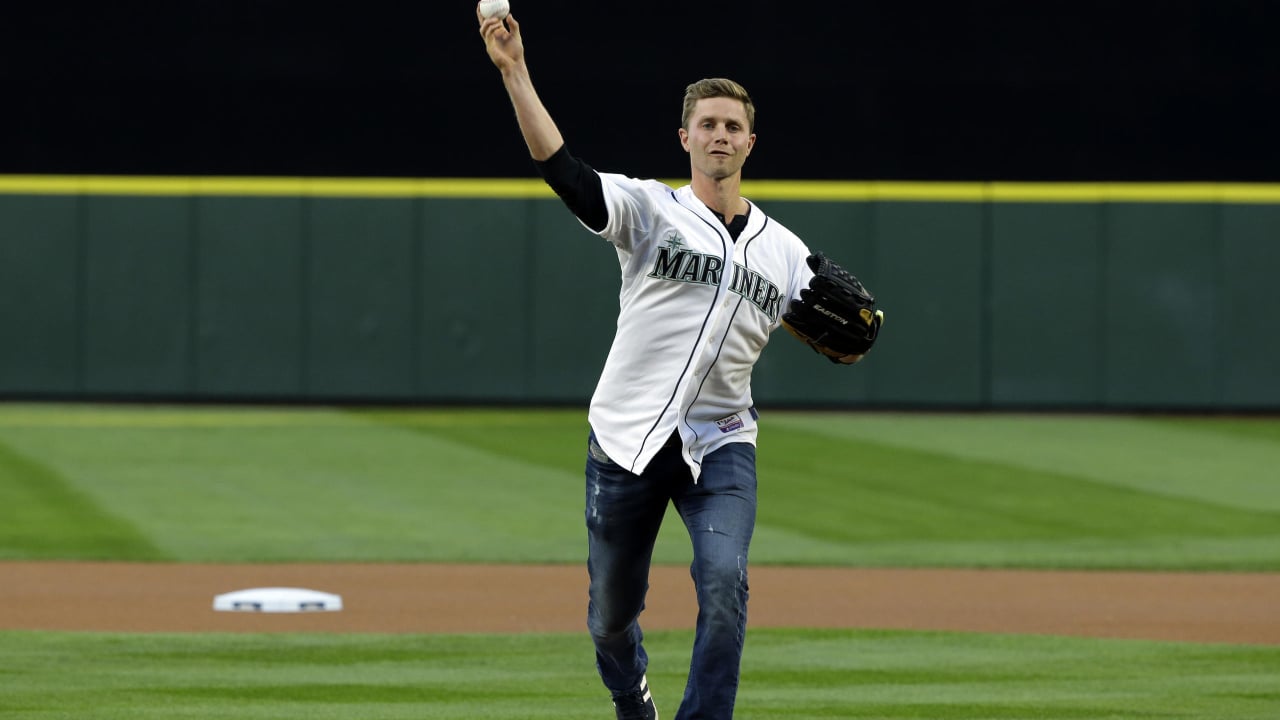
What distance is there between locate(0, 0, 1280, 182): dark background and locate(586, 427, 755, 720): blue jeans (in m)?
19.2

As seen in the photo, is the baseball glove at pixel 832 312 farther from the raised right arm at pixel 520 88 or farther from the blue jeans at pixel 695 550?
the raised right arm at pixel 520 88

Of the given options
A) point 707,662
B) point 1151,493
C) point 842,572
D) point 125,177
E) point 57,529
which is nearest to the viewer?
point 707,662

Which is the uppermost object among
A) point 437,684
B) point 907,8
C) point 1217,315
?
point 907,8

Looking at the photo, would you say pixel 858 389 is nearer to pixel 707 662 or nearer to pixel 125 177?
pixel 125 177

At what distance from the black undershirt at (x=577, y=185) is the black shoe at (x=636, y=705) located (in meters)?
1.71

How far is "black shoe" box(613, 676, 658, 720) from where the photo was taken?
7273 mm

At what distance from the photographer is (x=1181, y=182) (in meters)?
26.1

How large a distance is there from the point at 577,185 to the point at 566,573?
7489 millimetres

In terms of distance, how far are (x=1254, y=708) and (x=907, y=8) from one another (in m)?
18.2

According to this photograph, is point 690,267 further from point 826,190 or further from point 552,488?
point 826,190

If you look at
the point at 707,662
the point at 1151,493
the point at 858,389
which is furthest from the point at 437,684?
the point at 858,389

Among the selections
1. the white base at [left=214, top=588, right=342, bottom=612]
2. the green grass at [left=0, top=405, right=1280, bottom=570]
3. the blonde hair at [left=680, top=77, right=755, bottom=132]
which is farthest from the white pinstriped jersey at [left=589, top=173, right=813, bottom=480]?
the green grass at [left=0, top=405, right=1280, bottom=570]

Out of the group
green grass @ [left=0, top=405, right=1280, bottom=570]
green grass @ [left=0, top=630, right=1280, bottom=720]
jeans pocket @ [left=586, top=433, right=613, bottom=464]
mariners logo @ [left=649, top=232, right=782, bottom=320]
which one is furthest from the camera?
green grass @ [left=0, top=405, right=1280, bottom=570]

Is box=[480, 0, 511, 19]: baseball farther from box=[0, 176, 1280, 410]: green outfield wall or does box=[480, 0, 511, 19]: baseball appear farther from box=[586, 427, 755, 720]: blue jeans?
box=[0, 176, 1280, 410]: green outfield wall
